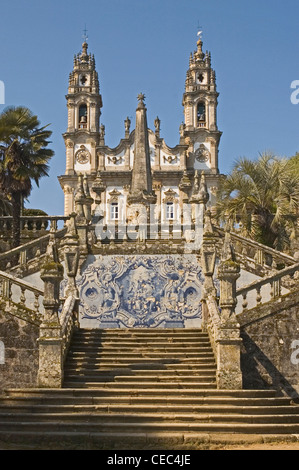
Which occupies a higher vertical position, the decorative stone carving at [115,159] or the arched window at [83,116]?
the arched window at [83,116]

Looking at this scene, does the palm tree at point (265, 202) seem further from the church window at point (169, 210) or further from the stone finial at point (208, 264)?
the church window at point (169, 210)

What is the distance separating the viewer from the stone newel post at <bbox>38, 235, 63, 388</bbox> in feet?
48.3

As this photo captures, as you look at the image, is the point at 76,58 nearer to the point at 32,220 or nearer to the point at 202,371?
the point at 32,220

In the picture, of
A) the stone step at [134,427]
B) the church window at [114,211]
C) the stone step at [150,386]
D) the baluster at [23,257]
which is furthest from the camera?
the church window at [114,211]

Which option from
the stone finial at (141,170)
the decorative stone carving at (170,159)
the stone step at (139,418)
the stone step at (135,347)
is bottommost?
the stone step at (139,418)

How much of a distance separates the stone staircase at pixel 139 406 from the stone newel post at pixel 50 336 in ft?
1.30

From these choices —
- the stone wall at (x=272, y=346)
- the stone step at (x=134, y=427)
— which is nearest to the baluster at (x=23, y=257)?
the stone wall at (x=272, y=346)

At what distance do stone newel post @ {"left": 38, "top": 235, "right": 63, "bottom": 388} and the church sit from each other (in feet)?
0.08

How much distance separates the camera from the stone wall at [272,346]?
16.2m

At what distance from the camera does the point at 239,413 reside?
13.1 m

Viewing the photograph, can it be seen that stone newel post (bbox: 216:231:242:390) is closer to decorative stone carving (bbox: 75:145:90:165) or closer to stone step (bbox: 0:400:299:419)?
stone step (bbox: 0:400:299:419)

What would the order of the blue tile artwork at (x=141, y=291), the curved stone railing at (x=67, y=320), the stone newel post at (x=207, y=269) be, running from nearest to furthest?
the curved stone railing at (x=67, y=320), the stone newel post at (x=207, y=269), the blue tile artwork at (x=141, y=291)

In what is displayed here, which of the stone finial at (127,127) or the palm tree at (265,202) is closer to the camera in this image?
the palm tree at (265,202)
